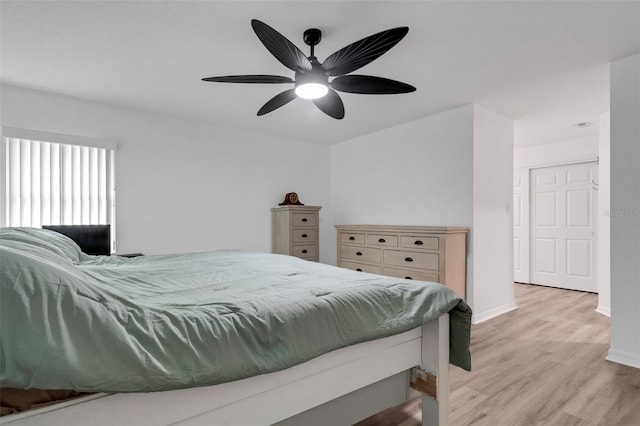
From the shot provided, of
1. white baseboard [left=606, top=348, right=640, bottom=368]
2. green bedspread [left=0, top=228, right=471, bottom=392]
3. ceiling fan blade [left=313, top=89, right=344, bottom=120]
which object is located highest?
ceiling fan blade [left=313, top=89, right=344, bottom=120]

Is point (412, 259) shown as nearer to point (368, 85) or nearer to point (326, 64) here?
point (368, 85)

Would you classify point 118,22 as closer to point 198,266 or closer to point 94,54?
point 94,54

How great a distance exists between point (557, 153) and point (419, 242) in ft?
11.1

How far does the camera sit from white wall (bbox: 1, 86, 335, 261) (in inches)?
128

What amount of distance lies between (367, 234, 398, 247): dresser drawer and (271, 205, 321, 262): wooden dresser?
0.88 metres

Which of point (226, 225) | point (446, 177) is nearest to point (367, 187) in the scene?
point (446, 177)

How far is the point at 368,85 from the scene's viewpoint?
2.07 metres

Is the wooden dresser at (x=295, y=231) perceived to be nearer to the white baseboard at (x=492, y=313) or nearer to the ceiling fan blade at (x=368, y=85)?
the white baseboard at (x=492, y=313)

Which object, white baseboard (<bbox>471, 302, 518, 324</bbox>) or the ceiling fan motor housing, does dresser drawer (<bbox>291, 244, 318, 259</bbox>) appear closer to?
white baseboard (<bbox>471, 302, 518, 324</bbox>)

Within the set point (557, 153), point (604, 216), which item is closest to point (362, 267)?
point (604, 216)

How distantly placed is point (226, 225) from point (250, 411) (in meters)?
3.33

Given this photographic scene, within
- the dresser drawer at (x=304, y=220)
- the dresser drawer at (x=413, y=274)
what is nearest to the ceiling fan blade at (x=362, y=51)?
the dresser drawer at (x=413, y=274)

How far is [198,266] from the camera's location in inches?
84.7

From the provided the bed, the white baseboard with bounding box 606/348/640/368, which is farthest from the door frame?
the bed
